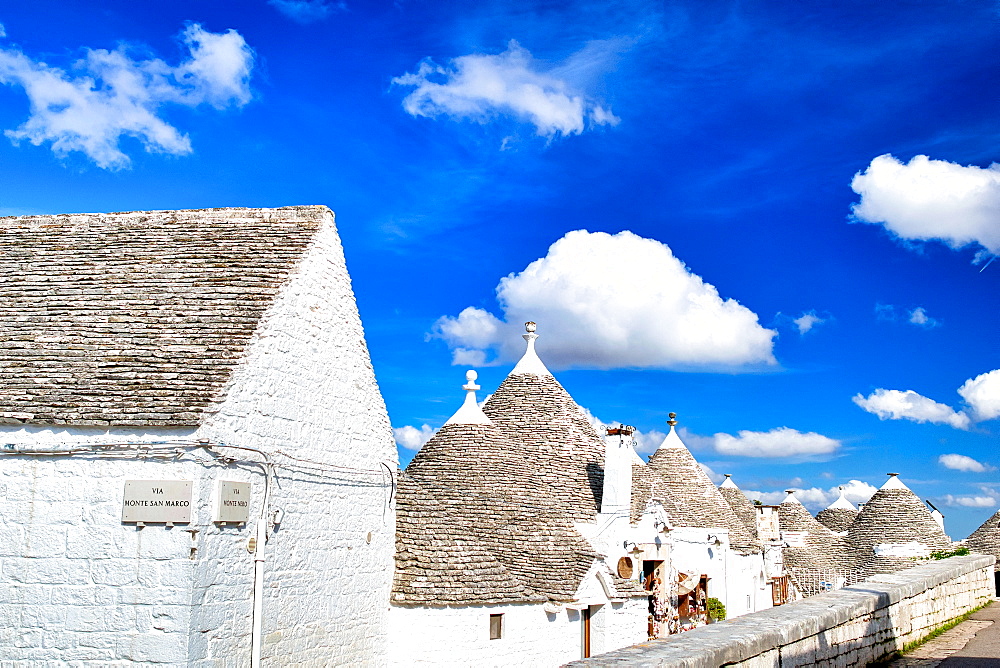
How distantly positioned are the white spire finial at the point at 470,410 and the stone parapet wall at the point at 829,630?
854cm

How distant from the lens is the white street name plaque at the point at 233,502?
970cm

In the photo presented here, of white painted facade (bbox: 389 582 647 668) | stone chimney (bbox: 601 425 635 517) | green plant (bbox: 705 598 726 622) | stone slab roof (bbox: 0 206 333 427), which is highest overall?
stone slab roof (bbox: 0 206 333 427)

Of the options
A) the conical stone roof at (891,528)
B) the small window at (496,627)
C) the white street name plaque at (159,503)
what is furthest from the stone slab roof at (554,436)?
the conical stone roof at (891,528)

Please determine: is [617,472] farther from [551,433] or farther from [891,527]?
[891,527]

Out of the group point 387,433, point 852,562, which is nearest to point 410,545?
point 387,433

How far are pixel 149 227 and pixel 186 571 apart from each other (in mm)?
6025

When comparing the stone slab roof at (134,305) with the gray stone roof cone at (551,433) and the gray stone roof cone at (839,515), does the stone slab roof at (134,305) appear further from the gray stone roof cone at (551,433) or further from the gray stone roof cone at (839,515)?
the gray stone roof cone at (839,515)

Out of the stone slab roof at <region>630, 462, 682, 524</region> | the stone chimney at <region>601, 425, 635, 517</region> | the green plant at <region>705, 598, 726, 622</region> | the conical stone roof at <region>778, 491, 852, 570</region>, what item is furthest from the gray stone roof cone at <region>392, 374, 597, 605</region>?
the conical stone roof at <region>778, 491, 852, 570</region>

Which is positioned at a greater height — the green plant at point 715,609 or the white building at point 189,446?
the white building at point 189,446

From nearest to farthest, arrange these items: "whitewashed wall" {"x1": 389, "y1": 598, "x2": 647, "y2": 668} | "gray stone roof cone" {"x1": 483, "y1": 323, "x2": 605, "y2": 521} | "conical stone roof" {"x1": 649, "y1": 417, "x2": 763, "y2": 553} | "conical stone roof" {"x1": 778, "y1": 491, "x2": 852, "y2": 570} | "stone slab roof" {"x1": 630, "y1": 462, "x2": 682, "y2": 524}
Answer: "whitewashed wall" {"x1": 389, "y1": 598, "x2": 647, "y2": 668} < "gray stone roof cone" {"x1": 483, "y1": 323, "x2": 605, "y2": 521} < "stone slab roof" {"x1": 630, "y1": 462, "x2": 682, "y2": 524} < "conical stone roof" {"x1": 649, "y1": 417, "x2": 763, "y2": 553} < "conical stone roof" {"x1": 778, "y1": 491, "x2": 852, "y2": 570}

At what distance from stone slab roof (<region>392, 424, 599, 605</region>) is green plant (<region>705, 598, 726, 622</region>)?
6.23 m

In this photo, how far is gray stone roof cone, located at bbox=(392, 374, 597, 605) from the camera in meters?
14.0

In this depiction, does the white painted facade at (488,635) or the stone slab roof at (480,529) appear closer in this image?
the white painted facade at (488,635)

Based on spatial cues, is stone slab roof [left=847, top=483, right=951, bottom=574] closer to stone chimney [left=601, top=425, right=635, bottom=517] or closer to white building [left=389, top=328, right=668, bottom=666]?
white building [left=389, top=328, right=668, bottom=666]
